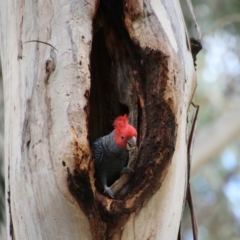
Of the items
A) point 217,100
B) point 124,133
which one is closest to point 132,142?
point 124,133

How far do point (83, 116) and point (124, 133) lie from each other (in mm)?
413

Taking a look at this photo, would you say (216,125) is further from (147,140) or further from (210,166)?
(147,140)

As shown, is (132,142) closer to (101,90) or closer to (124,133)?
(124,133)

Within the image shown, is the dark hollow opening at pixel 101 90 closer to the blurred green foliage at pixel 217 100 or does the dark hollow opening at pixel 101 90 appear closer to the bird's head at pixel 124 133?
the bird's head at pixel 124 133

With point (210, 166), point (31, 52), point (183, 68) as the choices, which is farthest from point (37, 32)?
point (210, 166)

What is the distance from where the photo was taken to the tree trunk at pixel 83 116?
2.29 m

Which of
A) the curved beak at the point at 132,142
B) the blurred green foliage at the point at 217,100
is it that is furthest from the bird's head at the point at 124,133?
the blurred green foliage at the point at 217,100

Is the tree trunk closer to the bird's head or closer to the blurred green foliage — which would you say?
the bird's head

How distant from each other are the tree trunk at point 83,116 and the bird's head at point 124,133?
0.13 feet

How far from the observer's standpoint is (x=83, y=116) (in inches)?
92.1

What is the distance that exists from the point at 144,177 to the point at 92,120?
0.73 metres

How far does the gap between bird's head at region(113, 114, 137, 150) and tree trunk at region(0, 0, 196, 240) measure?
39 mm

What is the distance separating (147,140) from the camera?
2490 millimetres

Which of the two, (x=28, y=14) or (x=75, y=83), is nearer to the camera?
(x=75, y=83)
